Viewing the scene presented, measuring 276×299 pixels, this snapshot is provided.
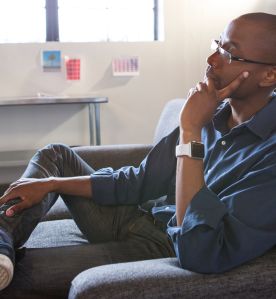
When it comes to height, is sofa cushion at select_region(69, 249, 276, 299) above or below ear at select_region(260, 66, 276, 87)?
below

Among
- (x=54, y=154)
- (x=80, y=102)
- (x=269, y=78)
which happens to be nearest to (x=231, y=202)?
(x=269, y=78)

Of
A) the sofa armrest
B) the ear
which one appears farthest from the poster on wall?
the ear

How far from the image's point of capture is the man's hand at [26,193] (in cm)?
118

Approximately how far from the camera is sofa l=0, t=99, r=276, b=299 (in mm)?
794

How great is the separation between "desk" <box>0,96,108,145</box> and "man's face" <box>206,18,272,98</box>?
1.74 m

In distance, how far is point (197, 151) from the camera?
1.04 m

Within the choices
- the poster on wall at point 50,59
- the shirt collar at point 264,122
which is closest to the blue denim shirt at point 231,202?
the shirt collar at point 264,122

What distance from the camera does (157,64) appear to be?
316 cm

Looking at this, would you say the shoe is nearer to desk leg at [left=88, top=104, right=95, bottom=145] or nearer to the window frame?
desk leg at [left=88, top=104, right=95, bottom=145]

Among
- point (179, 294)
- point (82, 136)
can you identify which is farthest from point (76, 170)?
point (82, 136)

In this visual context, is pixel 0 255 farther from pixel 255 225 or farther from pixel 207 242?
pixel 255 225

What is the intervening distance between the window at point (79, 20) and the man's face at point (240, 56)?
2.17m

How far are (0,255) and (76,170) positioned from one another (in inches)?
22.5

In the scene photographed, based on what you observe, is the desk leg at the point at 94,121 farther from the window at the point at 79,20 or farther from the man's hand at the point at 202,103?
the man's hand at the point at 202,103
